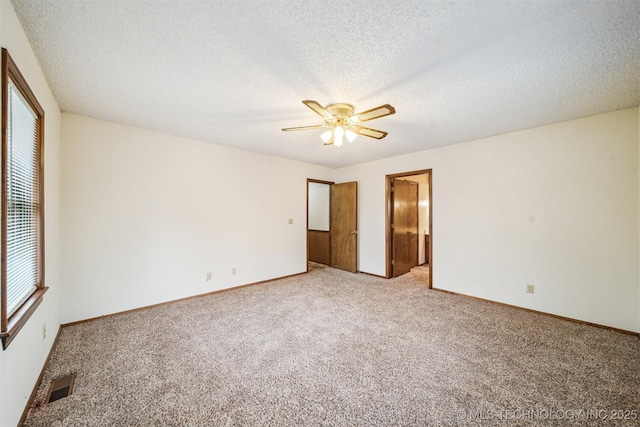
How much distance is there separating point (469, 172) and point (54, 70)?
188 inches

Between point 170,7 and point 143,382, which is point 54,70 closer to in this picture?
point 170,7

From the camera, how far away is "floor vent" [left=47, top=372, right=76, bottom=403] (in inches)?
65.5

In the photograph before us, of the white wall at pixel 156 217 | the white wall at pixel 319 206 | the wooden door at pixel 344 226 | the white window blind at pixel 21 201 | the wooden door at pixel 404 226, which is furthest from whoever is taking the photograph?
the white wall at pixel 319 206

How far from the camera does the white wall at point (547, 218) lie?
2.62m

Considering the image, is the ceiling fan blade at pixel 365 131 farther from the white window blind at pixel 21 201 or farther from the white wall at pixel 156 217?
the white window blind at pixel 21 201

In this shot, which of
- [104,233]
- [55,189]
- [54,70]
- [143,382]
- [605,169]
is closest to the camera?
[143,382]

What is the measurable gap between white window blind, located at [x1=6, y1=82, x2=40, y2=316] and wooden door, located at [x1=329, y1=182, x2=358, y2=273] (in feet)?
14.6

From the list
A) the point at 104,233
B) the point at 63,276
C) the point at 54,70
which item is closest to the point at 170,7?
the point at 54,70

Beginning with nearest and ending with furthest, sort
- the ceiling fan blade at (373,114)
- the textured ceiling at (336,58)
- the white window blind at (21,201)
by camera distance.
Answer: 1. the textured ceiling at (336,58)
2. the white window blind at (21,201)
3. the ceiling fan blade at (373,114)

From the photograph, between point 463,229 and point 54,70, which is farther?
point 463,229

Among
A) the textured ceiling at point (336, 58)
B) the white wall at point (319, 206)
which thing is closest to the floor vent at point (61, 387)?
the textured ceiling at point (336, 58)

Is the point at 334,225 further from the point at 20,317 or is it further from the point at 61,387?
the point at 20,317

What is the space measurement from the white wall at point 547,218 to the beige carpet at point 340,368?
0.37 m

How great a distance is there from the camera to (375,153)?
14.4 feet
